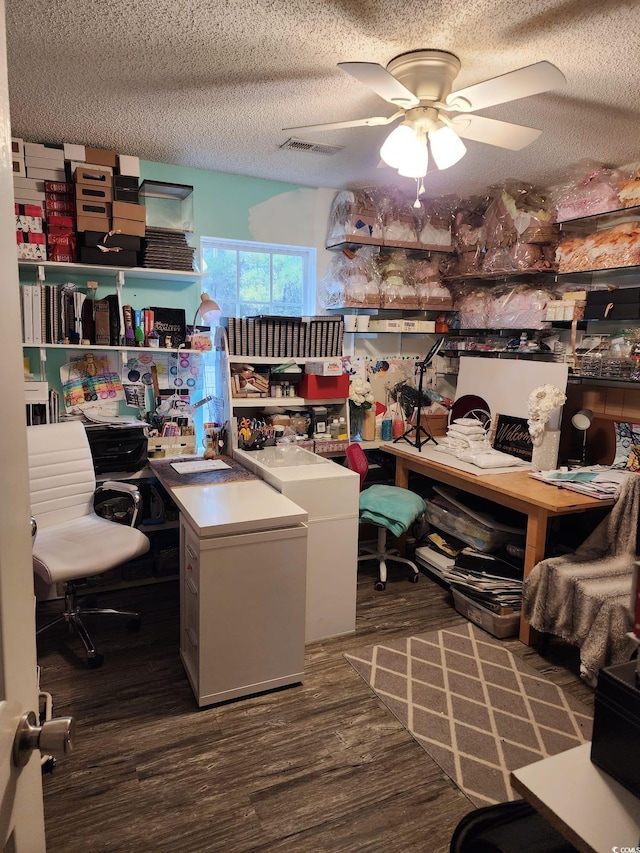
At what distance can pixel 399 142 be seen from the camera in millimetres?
2086

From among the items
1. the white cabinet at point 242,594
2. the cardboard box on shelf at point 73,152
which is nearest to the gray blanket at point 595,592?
the white cabinet at point 242,594

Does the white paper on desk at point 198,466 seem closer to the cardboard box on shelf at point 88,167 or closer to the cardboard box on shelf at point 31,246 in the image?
the cardboard box on shelf at point 31,246

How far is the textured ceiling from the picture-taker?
182cm

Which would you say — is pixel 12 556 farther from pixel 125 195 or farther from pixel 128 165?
pixel 128 165

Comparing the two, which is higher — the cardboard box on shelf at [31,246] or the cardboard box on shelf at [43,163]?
the cardboard box on shelf at [43,163]

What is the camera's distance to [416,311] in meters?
4.27

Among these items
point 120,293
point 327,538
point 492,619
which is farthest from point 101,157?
point 492,619

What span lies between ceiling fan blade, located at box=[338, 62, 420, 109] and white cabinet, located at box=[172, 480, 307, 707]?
1.59m

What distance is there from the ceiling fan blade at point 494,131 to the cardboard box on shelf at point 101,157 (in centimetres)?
197

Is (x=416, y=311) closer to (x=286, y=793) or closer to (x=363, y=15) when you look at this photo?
(x=363, y=15)

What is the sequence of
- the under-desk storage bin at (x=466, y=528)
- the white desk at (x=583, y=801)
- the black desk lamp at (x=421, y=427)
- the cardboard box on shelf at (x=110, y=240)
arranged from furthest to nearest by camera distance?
the black desk lamp at (x=421, y=427) → the under-desk storage bin at (x=466, y=528) → the cardboard box on shelf at (x=110, y=240) → the white desk at (x=583, y=801)

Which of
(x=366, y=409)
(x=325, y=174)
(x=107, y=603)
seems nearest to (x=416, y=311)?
(x=366, y=409)

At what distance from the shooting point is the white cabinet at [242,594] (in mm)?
2154

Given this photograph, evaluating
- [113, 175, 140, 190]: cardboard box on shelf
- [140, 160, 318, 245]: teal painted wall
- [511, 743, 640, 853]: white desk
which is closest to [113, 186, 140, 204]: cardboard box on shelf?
[113, 175, 140, 190]: cardboard box on shelf
